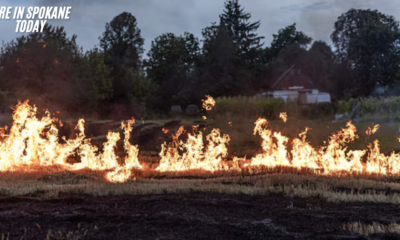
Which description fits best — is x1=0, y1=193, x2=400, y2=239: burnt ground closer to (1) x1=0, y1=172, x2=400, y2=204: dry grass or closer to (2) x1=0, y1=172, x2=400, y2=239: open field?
(2) x1=0, y1=172, x2=400, y2=239: open field

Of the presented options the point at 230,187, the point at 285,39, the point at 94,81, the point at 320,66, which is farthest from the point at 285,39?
the point at 230,187

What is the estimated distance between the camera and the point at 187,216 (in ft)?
26.8

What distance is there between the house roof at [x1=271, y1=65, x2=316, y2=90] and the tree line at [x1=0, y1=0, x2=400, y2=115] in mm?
2620

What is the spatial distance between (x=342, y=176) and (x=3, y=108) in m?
27.0

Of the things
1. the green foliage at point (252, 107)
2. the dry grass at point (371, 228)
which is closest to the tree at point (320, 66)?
the green foliage at point (252, 107)

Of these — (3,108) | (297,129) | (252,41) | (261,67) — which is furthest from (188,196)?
(252,41)

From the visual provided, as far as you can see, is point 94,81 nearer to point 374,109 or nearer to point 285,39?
point 374,109

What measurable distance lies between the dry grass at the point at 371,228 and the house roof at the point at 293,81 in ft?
149

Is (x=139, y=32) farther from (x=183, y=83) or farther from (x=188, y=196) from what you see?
(x=188, y=196)

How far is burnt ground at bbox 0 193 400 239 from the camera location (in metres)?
7.14

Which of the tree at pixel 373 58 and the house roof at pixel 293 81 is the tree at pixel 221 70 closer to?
the house roof at pixel 293 81

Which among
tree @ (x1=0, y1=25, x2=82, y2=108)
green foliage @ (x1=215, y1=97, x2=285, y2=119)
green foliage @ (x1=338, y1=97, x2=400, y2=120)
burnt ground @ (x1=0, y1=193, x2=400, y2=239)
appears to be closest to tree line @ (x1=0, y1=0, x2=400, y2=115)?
tree @ (x1=0, y1=25, x2=82, y2=108)

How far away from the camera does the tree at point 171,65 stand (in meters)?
52.4

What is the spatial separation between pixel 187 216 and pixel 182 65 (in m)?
49.1
